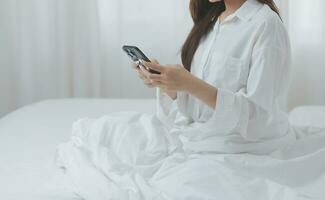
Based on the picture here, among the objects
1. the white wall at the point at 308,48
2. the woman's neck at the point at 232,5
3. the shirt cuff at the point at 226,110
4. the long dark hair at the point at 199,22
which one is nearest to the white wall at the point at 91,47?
the white wall at the point at 308,48

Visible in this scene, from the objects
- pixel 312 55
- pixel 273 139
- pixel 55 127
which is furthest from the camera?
pixel 312 55

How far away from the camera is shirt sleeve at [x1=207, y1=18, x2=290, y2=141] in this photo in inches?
56.2

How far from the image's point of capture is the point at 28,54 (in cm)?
298

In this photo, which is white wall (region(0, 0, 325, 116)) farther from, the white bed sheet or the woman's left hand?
the woman's left hand

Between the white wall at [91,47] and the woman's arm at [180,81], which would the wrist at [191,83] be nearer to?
the woman's arm at [180,81]

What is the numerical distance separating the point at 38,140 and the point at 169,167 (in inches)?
24.7

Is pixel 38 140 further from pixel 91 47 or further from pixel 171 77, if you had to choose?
pixel 91 47

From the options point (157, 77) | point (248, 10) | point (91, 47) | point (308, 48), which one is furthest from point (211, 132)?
point (91, 47)

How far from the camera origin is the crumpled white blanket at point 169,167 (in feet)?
4.29

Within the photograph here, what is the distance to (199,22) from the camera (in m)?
1.77

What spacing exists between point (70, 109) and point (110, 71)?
637 millimetres

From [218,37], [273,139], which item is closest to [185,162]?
[273,139]

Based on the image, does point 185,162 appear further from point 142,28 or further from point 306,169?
point 142,28

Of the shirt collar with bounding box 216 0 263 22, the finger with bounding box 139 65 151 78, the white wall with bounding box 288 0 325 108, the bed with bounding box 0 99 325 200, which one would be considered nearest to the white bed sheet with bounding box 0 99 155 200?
the bed with bounding box 0 99 325 200
